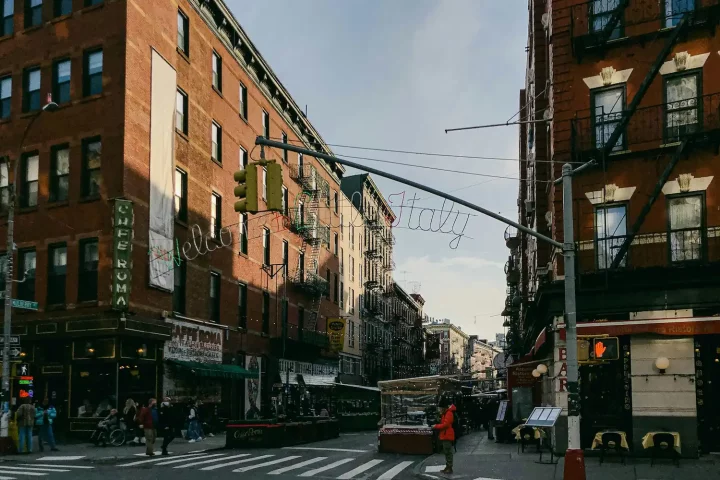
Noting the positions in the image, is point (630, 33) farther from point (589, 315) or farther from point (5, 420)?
point (5, 420)

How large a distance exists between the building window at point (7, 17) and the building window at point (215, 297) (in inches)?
572

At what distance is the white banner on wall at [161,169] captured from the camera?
3209 cm

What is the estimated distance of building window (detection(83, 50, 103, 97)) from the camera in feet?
103

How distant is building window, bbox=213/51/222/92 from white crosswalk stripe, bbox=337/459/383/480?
24.3m

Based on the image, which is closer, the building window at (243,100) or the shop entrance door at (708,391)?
the shop entrance door at (708,391)

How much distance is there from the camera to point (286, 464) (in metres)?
21.3

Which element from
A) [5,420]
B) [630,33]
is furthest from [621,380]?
[5,420]

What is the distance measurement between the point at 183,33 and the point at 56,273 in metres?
13.4

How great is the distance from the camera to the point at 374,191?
8138 cm

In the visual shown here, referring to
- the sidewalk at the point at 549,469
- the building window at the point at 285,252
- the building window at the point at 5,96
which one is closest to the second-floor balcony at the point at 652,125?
the sidewalk at the point at 549,469

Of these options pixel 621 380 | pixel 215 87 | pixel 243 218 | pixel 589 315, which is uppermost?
pixel 215 87

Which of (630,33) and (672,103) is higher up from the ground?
(630,33)

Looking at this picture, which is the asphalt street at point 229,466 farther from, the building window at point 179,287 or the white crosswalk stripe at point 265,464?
the building window at point 179,287

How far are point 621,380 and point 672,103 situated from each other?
808 centimetres
